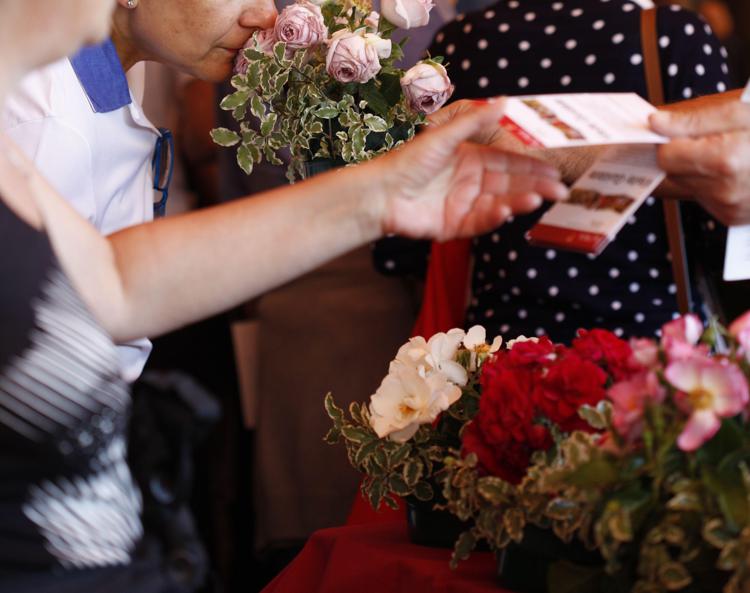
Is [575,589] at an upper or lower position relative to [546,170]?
lower

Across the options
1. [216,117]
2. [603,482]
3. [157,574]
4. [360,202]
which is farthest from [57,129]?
[216,117]

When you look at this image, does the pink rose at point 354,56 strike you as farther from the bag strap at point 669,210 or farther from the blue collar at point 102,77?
the bag strap at point 669,210

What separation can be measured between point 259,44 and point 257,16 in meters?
0.10

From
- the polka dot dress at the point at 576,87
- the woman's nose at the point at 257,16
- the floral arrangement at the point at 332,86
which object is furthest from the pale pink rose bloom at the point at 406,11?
the polka dot dress at the point at 576,87

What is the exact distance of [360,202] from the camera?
1.42 m

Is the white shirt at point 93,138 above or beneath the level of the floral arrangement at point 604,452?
above

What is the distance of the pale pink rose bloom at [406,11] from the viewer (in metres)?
1.85

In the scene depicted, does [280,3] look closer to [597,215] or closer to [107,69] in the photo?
[107,69]

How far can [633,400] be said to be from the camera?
121cm

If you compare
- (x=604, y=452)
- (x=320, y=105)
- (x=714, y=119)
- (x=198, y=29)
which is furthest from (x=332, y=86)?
(x=604, y=452)

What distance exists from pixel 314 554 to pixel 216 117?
2.23 meters

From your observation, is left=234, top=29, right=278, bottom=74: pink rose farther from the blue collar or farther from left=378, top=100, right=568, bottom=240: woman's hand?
left=378, top=100, right=568, bottom=240: woman's hand

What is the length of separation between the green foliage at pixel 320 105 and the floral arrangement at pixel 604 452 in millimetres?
478

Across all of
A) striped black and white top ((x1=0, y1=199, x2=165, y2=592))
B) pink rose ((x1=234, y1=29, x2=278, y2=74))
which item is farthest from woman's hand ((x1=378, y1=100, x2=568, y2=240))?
pink rose ((x1=234, y1=29, x2=278, y2=74))
